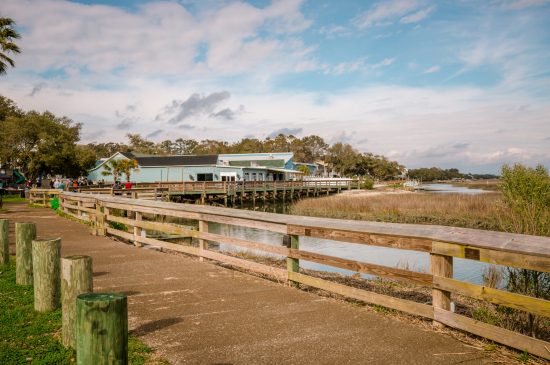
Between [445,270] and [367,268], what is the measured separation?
1025mm

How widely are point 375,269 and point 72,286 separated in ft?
11.0

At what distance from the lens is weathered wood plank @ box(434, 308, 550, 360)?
3.82 m

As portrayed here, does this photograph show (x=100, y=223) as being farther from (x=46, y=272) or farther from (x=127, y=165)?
(x=127, y=165)

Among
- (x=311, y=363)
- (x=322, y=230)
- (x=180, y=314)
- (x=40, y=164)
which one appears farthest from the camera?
(x=40, y=164)

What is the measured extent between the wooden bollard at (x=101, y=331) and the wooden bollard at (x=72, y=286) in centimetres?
149

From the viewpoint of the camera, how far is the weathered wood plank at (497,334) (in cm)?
382

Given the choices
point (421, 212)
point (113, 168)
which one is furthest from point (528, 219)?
point (113, 168)

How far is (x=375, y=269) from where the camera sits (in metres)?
5.37

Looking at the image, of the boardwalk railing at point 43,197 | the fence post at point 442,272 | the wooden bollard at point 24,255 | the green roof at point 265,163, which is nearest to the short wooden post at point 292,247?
the fence post at point 442,272

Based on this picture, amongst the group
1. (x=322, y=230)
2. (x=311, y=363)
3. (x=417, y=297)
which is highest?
(x=322, y=230)

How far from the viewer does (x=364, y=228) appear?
5.49 m

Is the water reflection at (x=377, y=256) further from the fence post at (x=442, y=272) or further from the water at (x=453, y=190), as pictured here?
the water at (x=453, y=190)

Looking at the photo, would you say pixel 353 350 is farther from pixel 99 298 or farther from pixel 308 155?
pixel 308 155

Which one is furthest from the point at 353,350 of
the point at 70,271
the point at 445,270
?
the point at 70,271
